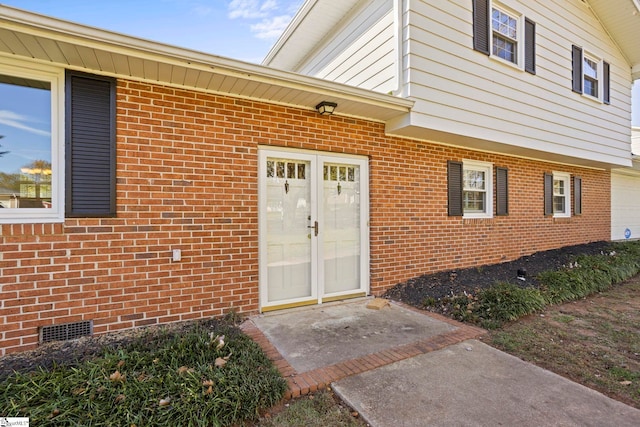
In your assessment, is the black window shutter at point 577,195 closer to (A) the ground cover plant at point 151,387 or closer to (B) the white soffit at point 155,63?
(B) the white soffit at point 155,63

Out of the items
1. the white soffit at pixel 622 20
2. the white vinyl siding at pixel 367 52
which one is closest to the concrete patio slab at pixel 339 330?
the white vinyl siding at pixel 367 52

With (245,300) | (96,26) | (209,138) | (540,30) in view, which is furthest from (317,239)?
(540,30)

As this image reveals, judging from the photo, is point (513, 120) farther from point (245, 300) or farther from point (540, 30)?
point (245, 300)

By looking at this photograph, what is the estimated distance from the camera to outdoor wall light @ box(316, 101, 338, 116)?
4.25 metres

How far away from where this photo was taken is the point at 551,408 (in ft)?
7.67

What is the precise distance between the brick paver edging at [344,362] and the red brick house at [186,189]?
3.08 feet

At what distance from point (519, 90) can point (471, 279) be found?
3.88m

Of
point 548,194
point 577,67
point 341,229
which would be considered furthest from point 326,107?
point 577,67

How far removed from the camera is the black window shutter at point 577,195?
884 centimetres

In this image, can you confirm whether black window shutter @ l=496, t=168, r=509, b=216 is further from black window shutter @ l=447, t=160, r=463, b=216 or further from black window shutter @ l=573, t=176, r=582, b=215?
black window shutter @ l=573, t=176, r=582, b=215

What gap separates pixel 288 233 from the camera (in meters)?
4.41

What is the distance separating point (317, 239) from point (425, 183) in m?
2.42

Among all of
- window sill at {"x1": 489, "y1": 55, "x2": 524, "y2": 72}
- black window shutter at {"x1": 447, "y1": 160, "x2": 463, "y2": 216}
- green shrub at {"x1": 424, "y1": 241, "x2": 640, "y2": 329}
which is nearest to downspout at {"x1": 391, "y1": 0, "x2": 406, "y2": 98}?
black window shutter at {"x1": 447, "y1": 160, "x2": 463, "y2": 216}

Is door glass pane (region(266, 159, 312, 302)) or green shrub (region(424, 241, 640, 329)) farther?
door glass pane (region(266, 159, 312, 302))
